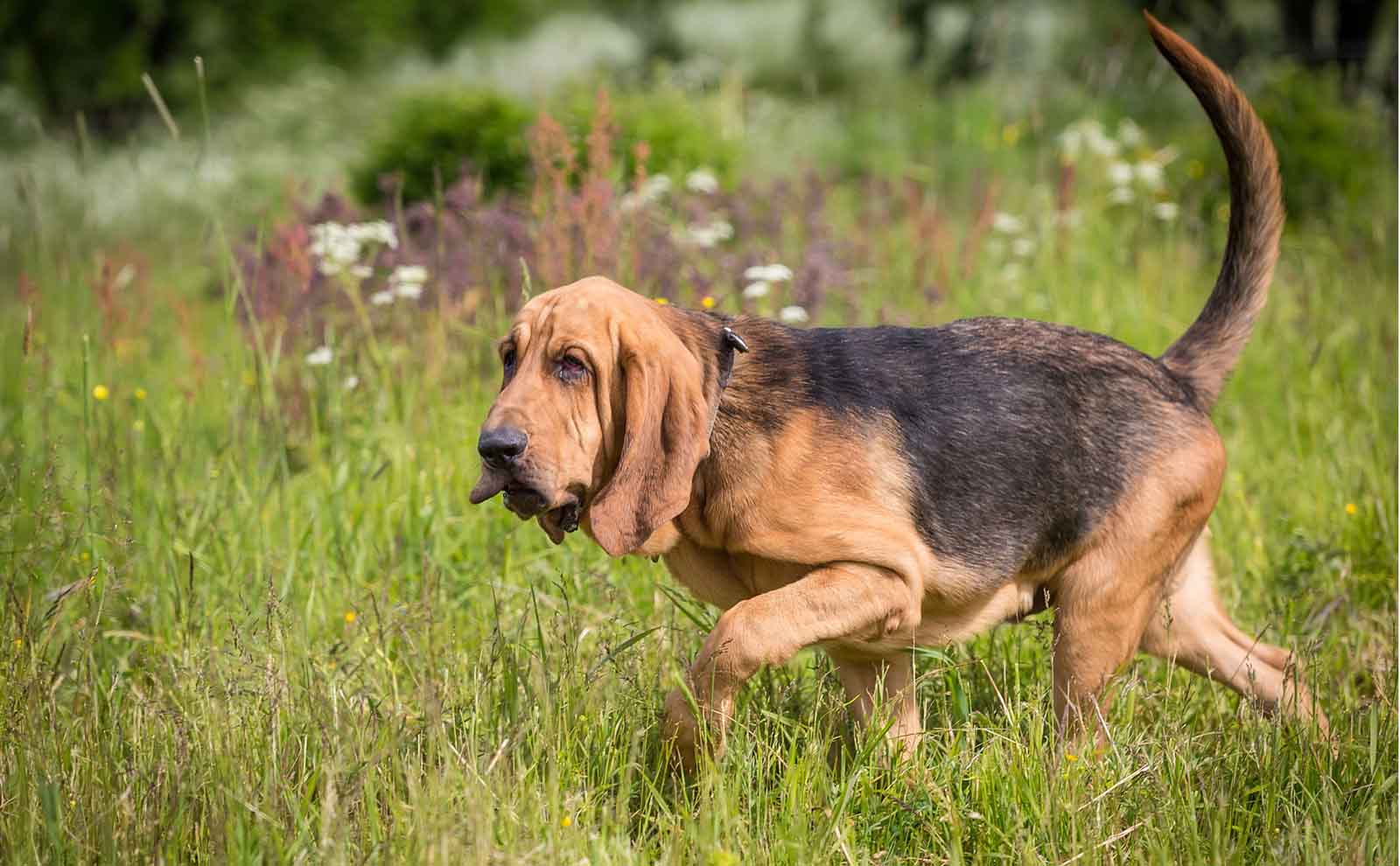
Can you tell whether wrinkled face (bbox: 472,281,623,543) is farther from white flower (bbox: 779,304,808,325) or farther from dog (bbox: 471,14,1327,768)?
white flower (bbox: 779,304,808,325)

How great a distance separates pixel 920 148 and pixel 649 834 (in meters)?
11.5

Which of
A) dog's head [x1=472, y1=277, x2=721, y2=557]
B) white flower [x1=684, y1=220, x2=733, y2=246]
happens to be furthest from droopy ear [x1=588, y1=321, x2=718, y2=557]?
white flower [x1=684, y1=220, x2=733, y2=246]

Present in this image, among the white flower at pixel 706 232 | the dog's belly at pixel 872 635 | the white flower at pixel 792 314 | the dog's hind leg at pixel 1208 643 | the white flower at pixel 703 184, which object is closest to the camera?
the dog's belly at pixel 872 635

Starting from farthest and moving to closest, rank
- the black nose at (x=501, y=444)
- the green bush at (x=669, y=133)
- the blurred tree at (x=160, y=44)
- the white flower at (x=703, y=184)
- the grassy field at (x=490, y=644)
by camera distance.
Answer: the blurred tree at (x=160, y=44) → the green bush at (x=669, y=133) → the white flower at (x=703, y=184) → the grassy field at (x=490, y=644) → the black nose at (x=501, y=444)

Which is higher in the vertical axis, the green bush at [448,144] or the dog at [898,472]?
the dog at [898,472]

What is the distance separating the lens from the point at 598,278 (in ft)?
12.3

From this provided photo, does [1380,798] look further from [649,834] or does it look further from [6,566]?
[6,566]

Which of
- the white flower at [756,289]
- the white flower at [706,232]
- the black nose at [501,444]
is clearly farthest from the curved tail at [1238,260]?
the white flower at [706,232]

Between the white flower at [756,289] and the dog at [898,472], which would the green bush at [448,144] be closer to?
the white flower at [756,289]

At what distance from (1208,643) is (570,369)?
7.72 feet

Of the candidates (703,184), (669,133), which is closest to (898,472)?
(703,184)

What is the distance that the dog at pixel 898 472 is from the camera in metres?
3.55

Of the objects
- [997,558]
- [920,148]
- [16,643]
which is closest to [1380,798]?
[997,558]

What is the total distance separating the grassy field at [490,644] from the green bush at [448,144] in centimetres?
229
